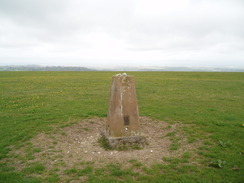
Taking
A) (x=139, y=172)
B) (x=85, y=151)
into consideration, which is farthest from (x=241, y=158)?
(x=85, y=151)

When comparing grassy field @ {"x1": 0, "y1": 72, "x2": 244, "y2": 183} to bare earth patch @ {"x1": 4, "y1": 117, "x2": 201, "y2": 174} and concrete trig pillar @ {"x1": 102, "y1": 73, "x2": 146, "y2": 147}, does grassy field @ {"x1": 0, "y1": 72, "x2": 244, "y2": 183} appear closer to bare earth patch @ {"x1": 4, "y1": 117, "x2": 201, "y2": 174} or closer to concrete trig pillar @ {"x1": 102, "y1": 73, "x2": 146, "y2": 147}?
bare earth patch @ {"x1": 4, "y1": 117, "x2": 201, "y2": 174}

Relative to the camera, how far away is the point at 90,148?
791 cm

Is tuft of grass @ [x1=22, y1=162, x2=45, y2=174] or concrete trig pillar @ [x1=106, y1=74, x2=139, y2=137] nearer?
→ tuft of grass @ [x1=22, y1=162, x2=45, y2=174]

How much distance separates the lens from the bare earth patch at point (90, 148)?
6.77 meters

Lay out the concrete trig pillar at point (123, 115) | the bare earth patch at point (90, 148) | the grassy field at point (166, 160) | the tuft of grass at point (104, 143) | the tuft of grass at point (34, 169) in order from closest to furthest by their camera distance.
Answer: the grassy field at point (166, 160)
the tuft of grass at point (34, 169)
the bare earth patch at point (90, 148)
the tuft of grass at point (104, 143)
the concrete trig pillar at point (123, 115)

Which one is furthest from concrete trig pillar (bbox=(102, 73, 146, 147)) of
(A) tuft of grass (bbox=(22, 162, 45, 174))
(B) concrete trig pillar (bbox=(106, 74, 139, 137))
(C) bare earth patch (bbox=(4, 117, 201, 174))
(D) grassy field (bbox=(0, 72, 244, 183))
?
(A) tuft of grass (bbox=(22, 162, 45, 174))

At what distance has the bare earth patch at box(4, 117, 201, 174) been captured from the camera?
6.77 m

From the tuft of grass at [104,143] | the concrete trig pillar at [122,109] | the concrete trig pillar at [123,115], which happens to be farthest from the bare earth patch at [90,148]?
the concrete trig pillar at [122,109]

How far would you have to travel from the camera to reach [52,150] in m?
7.51

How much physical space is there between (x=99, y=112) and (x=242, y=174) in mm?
8790

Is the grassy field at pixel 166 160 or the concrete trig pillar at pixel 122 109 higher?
the concrete trig pillar at pixel 122 109

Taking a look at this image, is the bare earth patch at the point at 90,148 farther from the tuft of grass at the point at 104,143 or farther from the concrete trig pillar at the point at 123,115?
the concrete trig pillar at the point at 123,115

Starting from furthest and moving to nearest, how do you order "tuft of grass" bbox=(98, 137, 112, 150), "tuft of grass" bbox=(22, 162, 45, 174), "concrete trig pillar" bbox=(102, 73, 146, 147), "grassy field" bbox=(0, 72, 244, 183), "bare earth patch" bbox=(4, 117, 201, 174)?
"concrete trig pillar" bbox=(102, 73, 146, 147)
"tuft of grass" bbox=(98, 137, 112, 150)
"bare earth patch" bbox=(4, 117, 201, 174)
"tuft of grass" bbox=(22, 162, 45, 174)
"grassy field" bbox=(0, 72, 244, 183)

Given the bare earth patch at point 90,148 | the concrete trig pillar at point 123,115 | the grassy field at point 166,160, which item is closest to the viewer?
the grassy field at point 166,160
